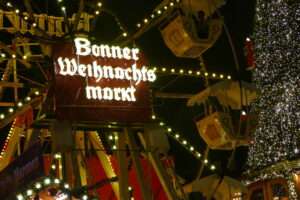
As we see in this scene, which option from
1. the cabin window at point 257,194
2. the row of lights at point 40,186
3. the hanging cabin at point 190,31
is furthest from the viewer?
the cabin window at point 257,194

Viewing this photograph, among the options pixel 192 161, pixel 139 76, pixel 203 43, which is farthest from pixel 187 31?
pixel 192 161

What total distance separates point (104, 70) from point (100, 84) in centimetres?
21

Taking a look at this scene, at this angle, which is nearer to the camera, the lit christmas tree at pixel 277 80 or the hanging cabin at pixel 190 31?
the hanging cabin at pixel 190 31

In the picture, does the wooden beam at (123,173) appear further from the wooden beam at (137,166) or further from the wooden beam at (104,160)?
the wooden beam at (104,160)

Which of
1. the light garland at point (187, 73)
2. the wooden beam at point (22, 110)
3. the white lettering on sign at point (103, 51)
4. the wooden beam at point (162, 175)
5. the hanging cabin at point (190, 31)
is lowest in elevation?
the wooden beam at point (162, 175)

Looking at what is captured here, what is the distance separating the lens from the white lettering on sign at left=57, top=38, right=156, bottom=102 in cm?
860

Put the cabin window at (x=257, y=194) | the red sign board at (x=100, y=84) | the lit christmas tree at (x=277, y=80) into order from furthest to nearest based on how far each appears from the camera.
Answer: the cabin window at (x=257, y=194) → the lit christmas tree at (x=277, y=80) → the red sign board at (x=100, y=84)

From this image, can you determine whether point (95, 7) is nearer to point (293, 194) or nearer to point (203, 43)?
point (203, 43)

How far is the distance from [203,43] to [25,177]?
12.5 feet

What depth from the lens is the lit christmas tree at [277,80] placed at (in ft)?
57.3

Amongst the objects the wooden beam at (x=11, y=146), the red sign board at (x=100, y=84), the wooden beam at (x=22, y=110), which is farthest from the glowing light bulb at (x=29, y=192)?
the wooden beam at (x=11, y=146)

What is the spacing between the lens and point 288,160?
57.9 ft

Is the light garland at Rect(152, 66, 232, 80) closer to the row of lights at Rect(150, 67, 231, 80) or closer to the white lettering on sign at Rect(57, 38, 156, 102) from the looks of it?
the row of lights at Rect(150, 67, 231, 80)

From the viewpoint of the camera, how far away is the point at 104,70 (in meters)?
8.80
